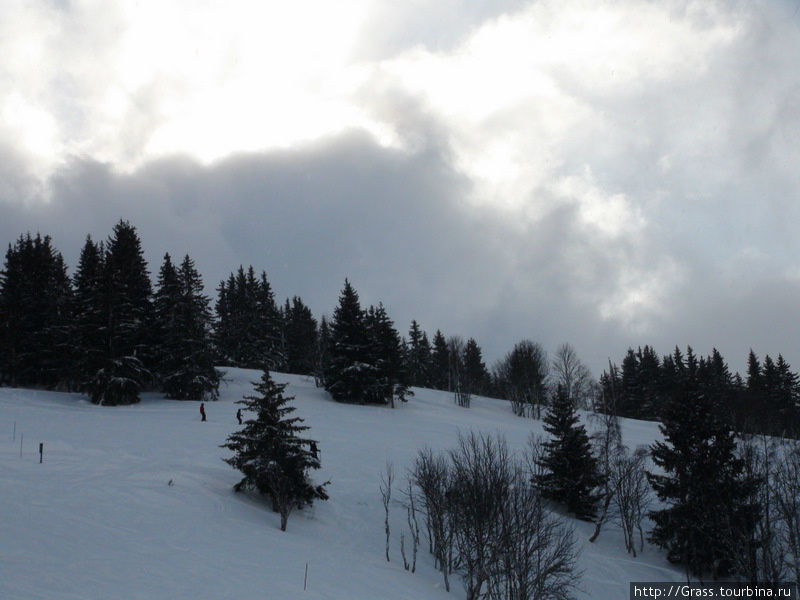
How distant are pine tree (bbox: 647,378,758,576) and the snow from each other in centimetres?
221

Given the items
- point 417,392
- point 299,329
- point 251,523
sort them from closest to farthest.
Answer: point 251,523
point 417,392
point 299,329

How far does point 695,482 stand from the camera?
94.6 feet

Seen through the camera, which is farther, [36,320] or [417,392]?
[417,392]

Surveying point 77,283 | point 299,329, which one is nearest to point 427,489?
point 77,283

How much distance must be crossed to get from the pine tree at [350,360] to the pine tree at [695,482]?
3387 cm

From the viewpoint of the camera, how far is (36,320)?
5338 centimetres

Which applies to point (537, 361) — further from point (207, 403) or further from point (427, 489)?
point (427, 489)

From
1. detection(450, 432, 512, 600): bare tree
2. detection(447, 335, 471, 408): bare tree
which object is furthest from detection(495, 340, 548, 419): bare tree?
detection(450, 432, 512, 600): bare tree

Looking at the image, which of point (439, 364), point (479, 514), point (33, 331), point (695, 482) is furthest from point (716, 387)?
point (33, 331)

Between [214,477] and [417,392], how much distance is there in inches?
2122

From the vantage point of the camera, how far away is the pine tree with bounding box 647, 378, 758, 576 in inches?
1054

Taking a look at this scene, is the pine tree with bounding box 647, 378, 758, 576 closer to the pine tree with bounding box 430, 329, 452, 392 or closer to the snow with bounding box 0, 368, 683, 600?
Result: the snow with bounding box 0, 368, 683, 600

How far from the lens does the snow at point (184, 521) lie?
630 inches

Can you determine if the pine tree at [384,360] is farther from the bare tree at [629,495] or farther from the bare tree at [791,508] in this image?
the bare tree at [791,508]
